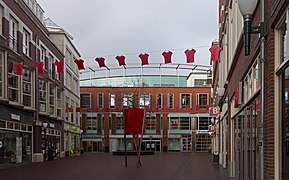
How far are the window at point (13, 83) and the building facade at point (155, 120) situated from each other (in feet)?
134

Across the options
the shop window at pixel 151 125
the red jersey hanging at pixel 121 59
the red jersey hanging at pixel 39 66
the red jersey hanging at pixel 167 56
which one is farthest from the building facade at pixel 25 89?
the shop window at pixel 151 125

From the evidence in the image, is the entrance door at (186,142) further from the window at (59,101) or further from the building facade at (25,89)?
the building facade at (25,89)

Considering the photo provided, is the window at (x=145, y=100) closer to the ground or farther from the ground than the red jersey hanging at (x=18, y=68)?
closer to the ground

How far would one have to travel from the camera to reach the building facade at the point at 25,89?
28.9 m

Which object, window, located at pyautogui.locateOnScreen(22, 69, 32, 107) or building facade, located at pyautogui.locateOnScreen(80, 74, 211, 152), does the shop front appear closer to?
window, located at pyautogui.locateOnScreen(22, 69, 32, 107)

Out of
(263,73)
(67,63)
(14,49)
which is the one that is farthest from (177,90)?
(263,73)

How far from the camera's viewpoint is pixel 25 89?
3381cm

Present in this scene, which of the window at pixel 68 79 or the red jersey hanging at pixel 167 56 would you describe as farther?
the window at pixel 68 79

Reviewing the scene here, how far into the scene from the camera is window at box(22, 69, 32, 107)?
33500 mm

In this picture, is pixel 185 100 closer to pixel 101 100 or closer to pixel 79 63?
pixel 101 100

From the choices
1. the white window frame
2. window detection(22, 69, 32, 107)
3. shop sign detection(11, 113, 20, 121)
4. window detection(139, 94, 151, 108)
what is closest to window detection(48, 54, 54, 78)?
the white window frame

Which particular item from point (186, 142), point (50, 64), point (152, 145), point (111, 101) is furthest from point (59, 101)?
point (186, 142)

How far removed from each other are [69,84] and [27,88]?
2151 centimetres

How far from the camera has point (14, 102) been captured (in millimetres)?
30234
